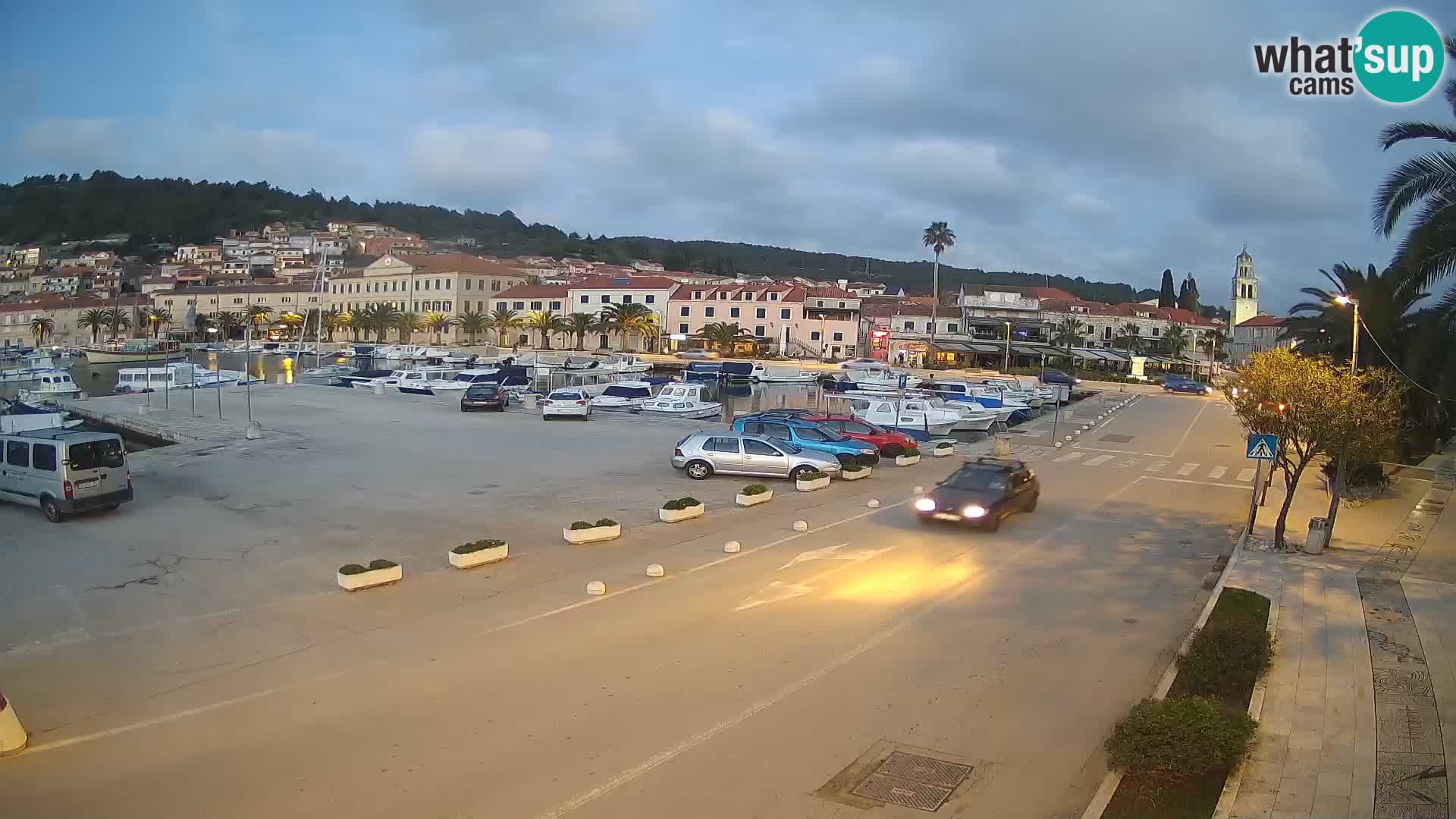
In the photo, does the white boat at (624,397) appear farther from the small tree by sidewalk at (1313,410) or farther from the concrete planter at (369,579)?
the concrete planter at (369,579)

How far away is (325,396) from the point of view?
53.5 meters

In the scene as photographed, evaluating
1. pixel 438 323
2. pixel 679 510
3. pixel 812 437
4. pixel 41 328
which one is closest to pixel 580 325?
pixel 438 323

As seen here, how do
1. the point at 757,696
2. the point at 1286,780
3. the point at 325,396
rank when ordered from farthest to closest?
the point at 325,396 < the point at 757,696 < the point at 1286,780

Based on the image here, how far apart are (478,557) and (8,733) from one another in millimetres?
8142

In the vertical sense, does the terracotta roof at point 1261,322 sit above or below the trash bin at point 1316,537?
above

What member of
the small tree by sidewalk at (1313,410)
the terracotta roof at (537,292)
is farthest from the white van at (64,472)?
the terracotta roof at (537,292)

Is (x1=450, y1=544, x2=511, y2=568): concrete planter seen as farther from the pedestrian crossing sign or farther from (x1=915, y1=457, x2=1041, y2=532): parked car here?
the pedestrian crossing sign

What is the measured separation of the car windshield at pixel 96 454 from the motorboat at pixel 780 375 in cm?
5246

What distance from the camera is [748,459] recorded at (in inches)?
1072

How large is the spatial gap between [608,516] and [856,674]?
1125cm

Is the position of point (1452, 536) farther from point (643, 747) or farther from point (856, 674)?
point (643, 747)

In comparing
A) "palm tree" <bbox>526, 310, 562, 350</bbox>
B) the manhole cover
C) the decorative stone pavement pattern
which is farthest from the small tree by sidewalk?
"palm tree" <bbox>526, 310, 562, 350</bbox>

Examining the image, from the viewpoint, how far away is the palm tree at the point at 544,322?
348ft

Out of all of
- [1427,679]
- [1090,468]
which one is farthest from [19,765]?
[1090,468]
